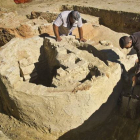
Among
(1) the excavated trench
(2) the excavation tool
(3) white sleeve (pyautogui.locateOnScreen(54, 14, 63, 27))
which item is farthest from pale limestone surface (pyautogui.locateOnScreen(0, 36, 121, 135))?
(3) white sleeve (pyautogui.locateOnScreen(54, 14, 63, 27))

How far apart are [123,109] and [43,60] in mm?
2648

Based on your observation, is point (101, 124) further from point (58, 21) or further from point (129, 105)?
point (58, 21)

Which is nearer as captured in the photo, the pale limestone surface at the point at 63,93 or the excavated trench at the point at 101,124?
the pale limestone surface at the point at 63,93

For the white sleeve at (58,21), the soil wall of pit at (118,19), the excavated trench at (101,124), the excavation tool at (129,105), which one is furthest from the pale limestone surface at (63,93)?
the soil wall of pit at (118,19)

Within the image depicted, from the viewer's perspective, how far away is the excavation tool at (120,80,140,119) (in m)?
4.12

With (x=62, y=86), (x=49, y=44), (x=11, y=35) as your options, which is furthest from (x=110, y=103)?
(x=11, y=35)

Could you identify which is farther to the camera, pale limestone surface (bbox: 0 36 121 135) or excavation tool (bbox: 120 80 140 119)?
excavation tool (bbox: 120 80 140 119)

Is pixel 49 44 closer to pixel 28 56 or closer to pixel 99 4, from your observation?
pixel 28 56

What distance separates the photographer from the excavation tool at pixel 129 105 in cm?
412

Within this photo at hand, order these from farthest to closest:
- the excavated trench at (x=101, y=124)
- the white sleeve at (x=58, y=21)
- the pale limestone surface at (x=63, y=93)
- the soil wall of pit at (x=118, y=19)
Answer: the soil wall of pit at (x=118, y=19), the white sleeve at (x=58, y=21), the excavated trench at (x=101, y=124), the pale limestone surface at (x=63, y=93)

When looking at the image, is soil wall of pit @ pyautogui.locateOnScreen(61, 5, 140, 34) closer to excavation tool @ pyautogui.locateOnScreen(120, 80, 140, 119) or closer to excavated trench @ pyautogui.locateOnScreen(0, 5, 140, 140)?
excavated trench @ pyautogui.locateOnScreen(0, 5, 140, 140)

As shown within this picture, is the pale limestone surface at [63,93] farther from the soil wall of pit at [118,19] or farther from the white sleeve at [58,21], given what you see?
the soil wall of pit at [118,19]

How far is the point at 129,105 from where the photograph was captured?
4164 millimetres

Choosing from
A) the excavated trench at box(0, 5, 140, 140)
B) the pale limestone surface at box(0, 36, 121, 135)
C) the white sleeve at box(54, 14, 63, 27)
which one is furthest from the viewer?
the white sleeve at box(54, 14, 63, 27)
